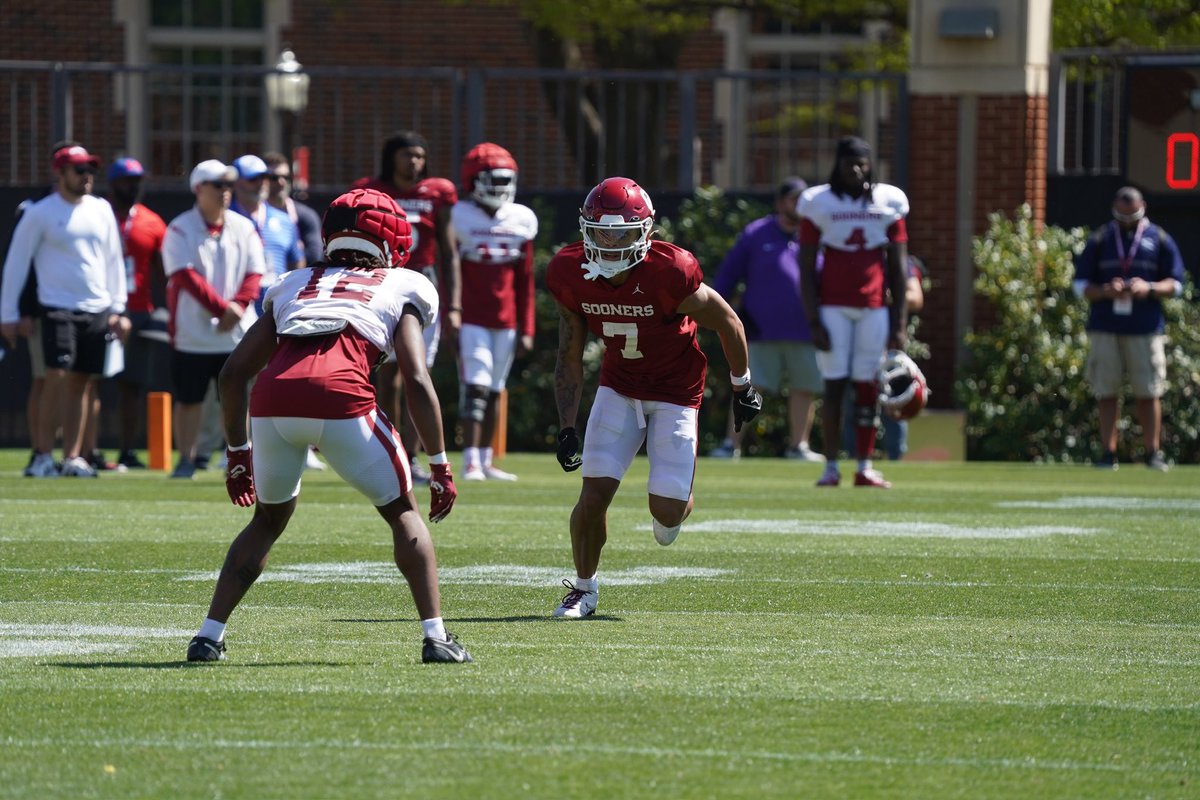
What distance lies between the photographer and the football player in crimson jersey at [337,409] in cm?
649

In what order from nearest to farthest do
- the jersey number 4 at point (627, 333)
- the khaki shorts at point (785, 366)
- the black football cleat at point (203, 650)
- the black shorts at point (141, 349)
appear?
the black football cleat at point (203, 650) → the jersey number 4 at point (627, 333) → the black shorts at point (141, 349) → the khaki shorts at point (785, 366)

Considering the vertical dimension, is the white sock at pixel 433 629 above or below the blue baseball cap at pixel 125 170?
below

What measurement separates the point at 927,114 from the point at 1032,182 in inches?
42.4

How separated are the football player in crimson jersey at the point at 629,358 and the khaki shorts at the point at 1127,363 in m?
8.43

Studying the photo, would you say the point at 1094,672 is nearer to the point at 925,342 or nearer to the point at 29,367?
the point at 925,342

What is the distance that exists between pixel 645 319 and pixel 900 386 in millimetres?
6557

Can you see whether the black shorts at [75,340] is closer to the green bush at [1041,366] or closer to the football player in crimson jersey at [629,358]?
the football player in crimson jersey at [629,358]

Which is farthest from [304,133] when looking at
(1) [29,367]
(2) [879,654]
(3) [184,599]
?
(2) [879,654]

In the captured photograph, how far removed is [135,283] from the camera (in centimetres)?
1537

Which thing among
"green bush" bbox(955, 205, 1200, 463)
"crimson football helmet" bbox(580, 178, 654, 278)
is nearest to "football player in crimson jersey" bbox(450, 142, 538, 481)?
"green bush" bbox(955, 205, 1200, 463)

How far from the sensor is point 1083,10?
21172 mm

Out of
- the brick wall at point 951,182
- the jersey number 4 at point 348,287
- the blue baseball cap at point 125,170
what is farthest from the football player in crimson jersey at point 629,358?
the brick wall at point 951,182

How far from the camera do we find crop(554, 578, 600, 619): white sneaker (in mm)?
7887

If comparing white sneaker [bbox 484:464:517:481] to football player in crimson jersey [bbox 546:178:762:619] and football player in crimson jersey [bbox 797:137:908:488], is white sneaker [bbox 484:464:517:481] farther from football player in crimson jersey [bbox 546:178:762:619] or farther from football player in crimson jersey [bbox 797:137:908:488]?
football player in crimson jersey [bbox 546:178:762:619]
